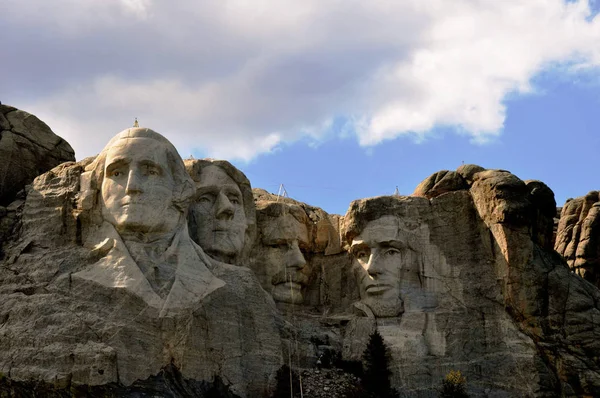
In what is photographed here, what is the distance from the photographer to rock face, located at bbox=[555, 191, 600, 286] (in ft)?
143

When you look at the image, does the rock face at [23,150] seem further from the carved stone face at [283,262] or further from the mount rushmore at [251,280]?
the carved stone face at [283,262]

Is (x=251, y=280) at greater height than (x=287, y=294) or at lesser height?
lesser

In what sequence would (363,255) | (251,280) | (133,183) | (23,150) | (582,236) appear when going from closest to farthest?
(133,183)
(251,280)
(23,150)
(363,255)
(582,236)

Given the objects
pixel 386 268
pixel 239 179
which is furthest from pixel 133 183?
pixel 386 268

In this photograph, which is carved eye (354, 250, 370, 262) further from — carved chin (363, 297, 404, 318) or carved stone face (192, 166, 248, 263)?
carved stone face (192, 166, 248, 263)

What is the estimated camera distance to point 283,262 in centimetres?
3959

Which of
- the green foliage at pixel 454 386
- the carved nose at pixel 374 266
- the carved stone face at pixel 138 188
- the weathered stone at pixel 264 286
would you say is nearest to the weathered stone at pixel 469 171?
the weathered stone at pixel 264 286

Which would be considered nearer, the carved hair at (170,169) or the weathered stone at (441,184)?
the carved hair at (170,169)

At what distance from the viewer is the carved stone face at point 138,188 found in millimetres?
34594

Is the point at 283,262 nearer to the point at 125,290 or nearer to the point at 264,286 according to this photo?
the point at 264,286

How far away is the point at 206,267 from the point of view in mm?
35312

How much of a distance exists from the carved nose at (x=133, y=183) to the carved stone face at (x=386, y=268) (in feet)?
23.0

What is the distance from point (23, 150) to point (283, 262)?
759 cm

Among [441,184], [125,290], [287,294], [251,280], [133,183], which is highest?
[441,184]
